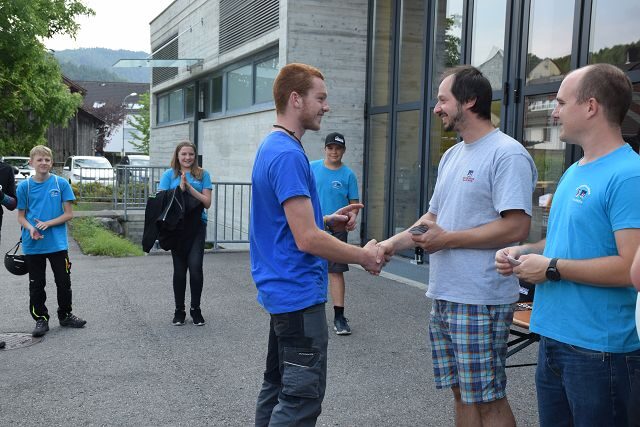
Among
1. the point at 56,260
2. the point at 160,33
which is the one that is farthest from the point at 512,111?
the point at 160,33

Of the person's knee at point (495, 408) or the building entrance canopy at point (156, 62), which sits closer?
the person's knee at point (495, 408)

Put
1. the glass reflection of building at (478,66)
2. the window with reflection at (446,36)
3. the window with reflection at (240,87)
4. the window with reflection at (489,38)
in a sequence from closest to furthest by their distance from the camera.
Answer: the glass reflection of building at (478,66)
the window with reflection at (489,38)
the window with reflection at (446,36)
the window with reflection at (240,87)

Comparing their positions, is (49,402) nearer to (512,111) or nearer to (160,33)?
(512,111)

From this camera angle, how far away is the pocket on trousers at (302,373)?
9.60 feet

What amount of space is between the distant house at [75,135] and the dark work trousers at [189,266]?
50.7 metres

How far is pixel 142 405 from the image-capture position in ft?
15.2

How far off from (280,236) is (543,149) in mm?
6096

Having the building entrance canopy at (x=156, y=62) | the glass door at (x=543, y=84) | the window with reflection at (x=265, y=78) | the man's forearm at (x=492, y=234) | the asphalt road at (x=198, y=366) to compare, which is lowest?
the asphalt road at (x=198, y=366)

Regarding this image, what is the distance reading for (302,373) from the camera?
2.94 metres

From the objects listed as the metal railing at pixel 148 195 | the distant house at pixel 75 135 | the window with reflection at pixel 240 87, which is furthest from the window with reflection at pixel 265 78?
the distant house at pixel 75 135

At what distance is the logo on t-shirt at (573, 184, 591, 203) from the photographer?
2.43 metres

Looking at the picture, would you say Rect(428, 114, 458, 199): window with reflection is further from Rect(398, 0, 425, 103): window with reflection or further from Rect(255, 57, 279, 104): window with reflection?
Rect(255, 57, 279, 104): window with reflection

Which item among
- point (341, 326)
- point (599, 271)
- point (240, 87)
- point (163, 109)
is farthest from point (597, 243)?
point (163, 109)

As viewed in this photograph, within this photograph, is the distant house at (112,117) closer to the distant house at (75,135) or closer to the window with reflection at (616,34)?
the distant house at (75,135)
